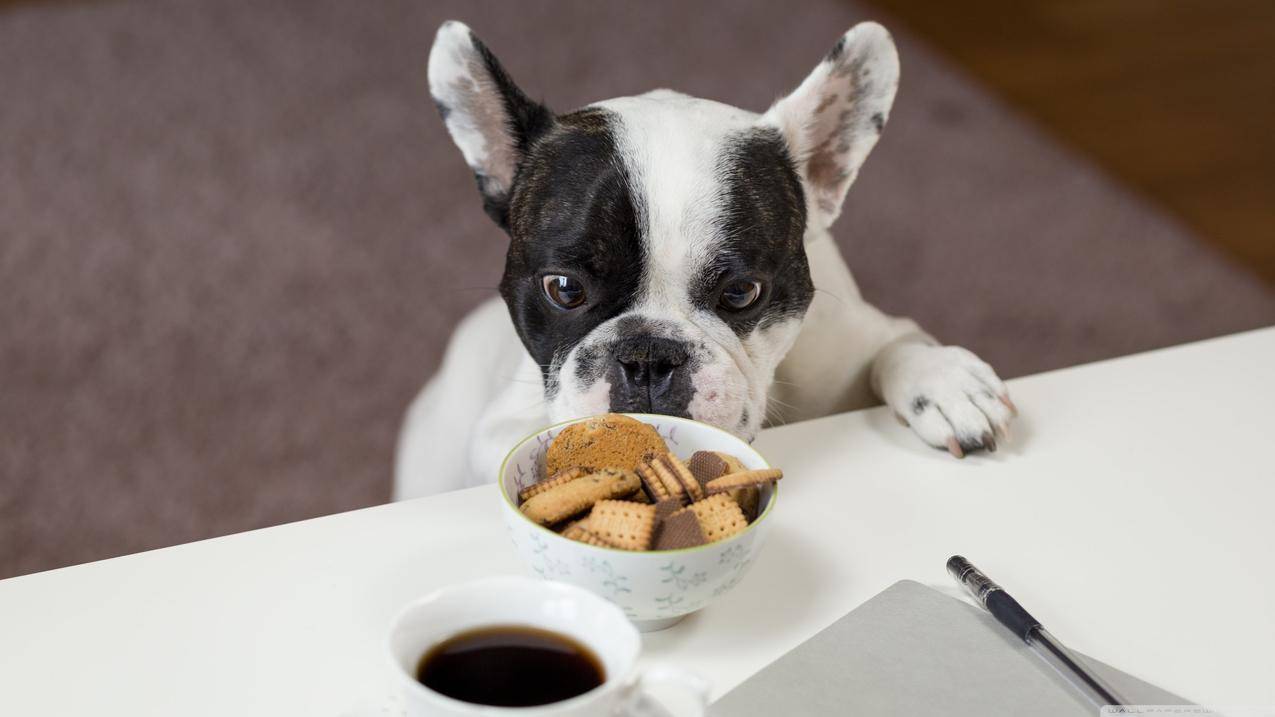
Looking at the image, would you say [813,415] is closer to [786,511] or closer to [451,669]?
[786,511]

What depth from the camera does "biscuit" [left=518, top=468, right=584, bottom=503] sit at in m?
0.96

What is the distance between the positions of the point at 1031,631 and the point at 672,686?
270 millimetres

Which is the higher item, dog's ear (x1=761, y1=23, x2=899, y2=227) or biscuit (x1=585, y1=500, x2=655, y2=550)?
dog's ear (x1=761, y1=23, x2=899, y2=227)

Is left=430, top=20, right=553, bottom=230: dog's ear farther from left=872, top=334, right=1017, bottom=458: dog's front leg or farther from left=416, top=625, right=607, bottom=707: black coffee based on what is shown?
left=416, top=625, right=607, bottom=707: black coffee

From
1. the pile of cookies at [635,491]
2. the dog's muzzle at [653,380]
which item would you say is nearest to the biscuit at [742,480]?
the pile of cookies at [635,491]

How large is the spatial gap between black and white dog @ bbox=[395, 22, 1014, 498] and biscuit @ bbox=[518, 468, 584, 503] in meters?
0.22

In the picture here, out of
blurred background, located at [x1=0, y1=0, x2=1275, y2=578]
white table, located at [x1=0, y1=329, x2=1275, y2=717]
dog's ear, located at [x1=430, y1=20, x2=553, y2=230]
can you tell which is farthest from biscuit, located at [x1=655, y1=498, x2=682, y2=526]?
blurred background, located at [x1=0, y1=0, x2=1275, y2=578]

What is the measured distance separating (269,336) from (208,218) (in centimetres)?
57

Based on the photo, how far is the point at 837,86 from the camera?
136 centimetres

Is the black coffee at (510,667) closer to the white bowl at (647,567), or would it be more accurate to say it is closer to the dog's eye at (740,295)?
the white bowl at (647,567)

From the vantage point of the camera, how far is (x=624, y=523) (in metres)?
0.89

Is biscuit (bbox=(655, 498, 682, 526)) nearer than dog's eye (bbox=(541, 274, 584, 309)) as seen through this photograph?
Yes

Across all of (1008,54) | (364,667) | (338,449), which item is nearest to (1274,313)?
(1008,54)

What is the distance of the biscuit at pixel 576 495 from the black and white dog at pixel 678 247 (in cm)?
24
